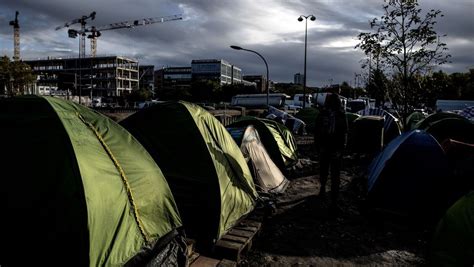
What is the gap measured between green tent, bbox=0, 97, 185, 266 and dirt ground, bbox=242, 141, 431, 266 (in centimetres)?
181

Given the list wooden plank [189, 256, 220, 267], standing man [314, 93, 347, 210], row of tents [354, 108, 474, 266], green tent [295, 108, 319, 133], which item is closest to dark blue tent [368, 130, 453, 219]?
row of tents [354, 108, 474, 266]

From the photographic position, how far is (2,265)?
9.44 ft

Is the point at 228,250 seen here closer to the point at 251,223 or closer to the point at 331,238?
the point at 251,223

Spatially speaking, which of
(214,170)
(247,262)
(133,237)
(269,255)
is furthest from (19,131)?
(269,255)

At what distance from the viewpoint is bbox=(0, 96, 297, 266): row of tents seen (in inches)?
115

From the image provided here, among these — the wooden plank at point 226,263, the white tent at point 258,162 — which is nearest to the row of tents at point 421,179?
the white tent at point 258,162

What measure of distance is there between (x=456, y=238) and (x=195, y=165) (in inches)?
128

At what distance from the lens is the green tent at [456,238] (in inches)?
118

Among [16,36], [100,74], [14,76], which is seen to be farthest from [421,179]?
[16,36]

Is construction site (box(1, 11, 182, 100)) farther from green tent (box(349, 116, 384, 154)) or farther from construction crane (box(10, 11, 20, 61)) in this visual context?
green tent (box(349, 116, 384, 154))

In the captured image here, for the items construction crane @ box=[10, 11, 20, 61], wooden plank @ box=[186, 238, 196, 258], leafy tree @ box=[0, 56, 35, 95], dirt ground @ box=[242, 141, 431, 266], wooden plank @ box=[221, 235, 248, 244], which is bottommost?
dirt ground @ box=[242, 141, 431, 266]

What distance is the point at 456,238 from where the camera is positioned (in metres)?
3.12

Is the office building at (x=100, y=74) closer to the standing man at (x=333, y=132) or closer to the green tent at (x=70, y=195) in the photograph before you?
the standing man at (x=333, y=132)

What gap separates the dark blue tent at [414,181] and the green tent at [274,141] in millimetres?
3843
